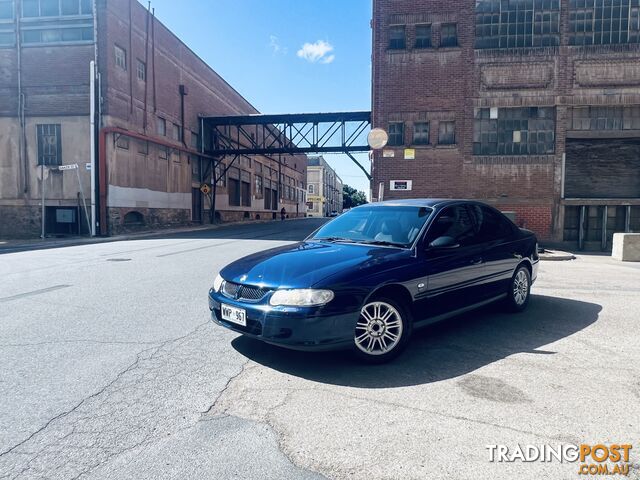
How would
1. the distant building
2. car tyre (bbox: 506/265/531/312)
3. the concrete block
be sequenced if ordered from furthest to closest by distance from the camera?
the distant building → the concrete block → car tyre (bbox: 506/265/531/312)

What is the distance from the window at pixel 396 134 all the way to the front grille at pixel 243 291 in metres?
14.8

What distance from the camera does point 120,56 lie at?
74.2 ft

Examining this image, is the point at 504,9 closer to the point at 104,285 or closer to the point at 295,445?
the point at 104,285

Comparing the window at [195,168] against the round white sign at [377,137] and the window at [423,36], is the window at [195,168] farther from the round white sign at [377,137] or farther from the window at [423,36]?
the window at [423,36]

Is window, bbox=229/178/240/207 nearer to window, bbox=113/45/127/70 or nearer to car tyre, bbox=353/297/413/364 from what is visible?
window, bbox=113/45/127/70

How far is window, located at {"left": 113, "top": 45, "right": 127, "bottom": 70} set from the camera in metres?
22.2

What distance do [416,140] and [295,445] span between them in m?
16.3

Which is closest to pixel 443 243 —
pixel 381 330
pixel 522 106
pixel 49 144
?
pixel 381 330

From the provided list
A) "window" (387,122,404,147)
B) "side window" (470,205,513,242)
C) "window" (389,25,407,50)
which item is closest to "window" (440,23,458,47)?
"window" (389,25,407,50)

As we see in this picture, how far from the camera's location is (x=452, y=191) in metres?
17.0

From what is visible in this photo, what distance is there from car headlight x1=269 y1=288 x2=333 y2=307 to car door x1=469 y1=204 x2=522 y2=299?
2.38 meters

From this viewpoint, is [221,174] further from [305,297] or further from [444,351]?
[305,297]

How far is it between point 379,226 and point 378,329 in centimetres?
142

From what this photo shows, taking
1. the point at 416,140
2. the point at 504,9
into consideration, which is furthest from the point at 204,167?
the point at 504,9
